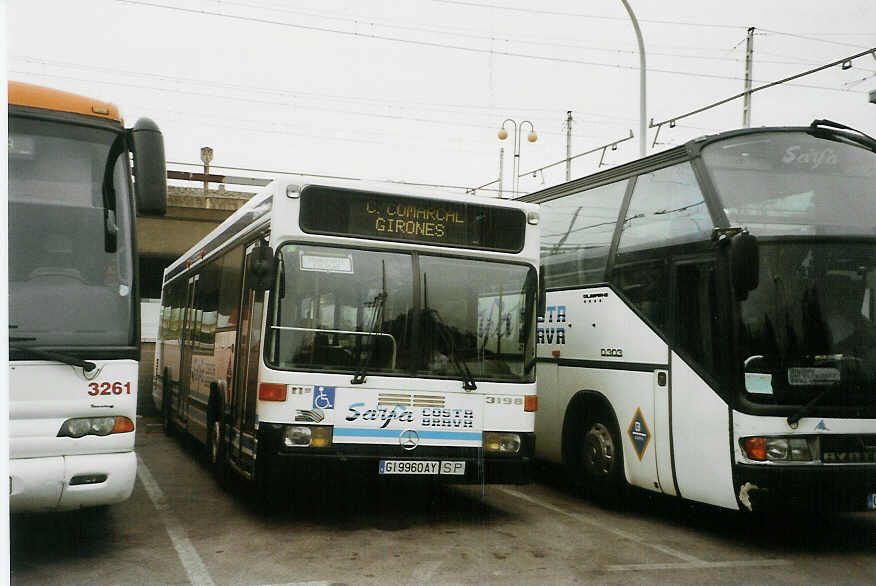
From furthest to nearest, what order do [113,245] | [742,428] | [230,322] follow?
1. [230,322]
2. [742,428]
3. [113,245]

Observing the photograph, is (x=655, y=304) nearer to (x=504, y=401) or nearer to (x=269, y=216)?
(x=504, y=401)

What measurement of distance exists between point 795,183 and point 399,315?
3.62 meters

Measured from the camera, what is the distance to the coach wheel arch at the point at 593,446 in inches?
356

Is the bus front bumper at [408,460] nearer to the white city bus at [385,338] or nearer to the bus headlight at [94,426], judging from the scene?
the white city bus at [385,338]

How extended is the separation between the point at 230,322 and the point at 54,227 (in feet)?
11.2

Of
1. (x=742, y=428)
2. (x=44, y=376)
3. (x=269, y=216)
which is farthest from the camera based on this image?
(x=269, y=216)

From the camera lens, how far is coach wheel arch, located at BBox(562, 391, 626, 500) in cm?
905

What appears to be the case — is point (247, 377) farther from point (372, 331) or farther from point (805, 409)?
point (805, 409)

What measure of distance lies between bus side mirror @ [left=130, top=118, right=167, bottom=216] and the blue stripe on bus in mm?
2412

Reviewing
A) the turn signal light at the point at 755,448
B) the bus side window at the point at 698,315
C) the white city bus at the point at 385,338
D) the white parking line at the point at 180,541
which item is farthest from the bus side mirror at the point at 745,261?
the white parking line at the point at 180,541

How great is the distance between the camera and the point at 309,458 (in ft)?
24.0

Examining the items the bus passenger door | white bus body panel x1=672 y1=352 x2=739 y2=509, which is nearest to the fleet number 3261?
white bus body panel x1=672 y1=352 x2=739 y2=509

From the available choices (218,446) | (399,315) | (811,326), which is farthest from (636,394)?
(218,446)

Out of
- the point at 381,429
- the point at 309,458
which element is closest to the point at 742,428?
the point at 381,429
